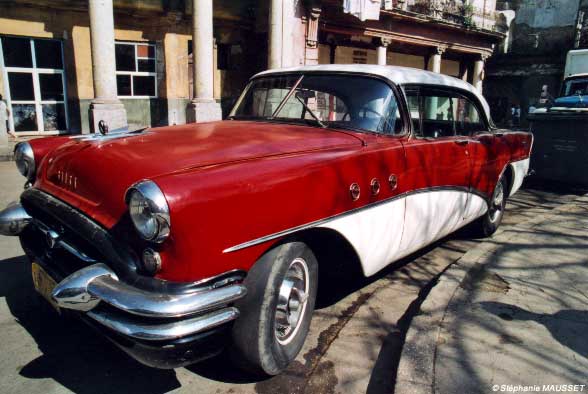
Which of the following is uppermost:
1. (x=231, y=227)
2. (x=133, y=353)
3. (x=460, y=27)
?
(x=460, y=27)

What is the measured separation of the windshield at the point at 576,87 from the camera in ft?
53.9

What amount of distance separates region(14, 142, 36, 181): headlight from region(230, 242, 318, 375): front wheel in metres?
1.97

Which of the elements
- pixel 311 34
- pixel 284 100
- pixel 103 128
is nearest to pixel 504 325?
pixel 284 100

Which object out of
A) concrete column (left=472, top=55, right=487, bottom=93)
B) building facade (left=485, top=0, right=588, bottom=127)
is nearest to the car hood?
concrete column (left=472, top=55, right=487, bottom=93)

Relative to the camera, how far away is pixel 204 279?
2121 millimetres

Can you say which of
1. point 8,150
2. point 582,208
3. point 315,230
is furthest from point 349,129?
point 8,150

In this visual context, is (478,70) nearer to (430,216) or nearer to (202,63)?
(202,63)

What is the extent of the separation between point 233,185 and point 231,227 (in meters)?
0.21

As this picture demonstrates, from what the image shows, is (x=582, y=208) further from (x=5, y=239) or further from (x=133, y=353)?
(x=5, y=239)

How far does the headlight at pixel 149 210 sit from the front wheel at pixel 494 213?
3.97 meters

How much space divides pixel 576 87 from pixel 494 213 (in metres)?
14.5

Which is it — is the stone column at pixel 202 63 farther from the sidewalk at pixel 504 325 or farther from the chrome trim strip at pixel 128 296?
the chrome trim strip at pixel 128 296

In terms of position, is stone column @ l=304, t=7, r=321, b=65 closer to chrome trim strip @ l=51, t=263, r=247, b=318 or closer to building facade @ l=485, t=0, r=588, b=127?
chrome trim strip @ l=51, t=263, r=247, b=318

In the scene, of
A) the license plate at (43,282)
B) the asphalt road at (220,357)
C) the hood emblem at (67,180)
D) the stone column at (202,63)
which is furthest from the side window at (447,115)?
the stone column at (202,63)
